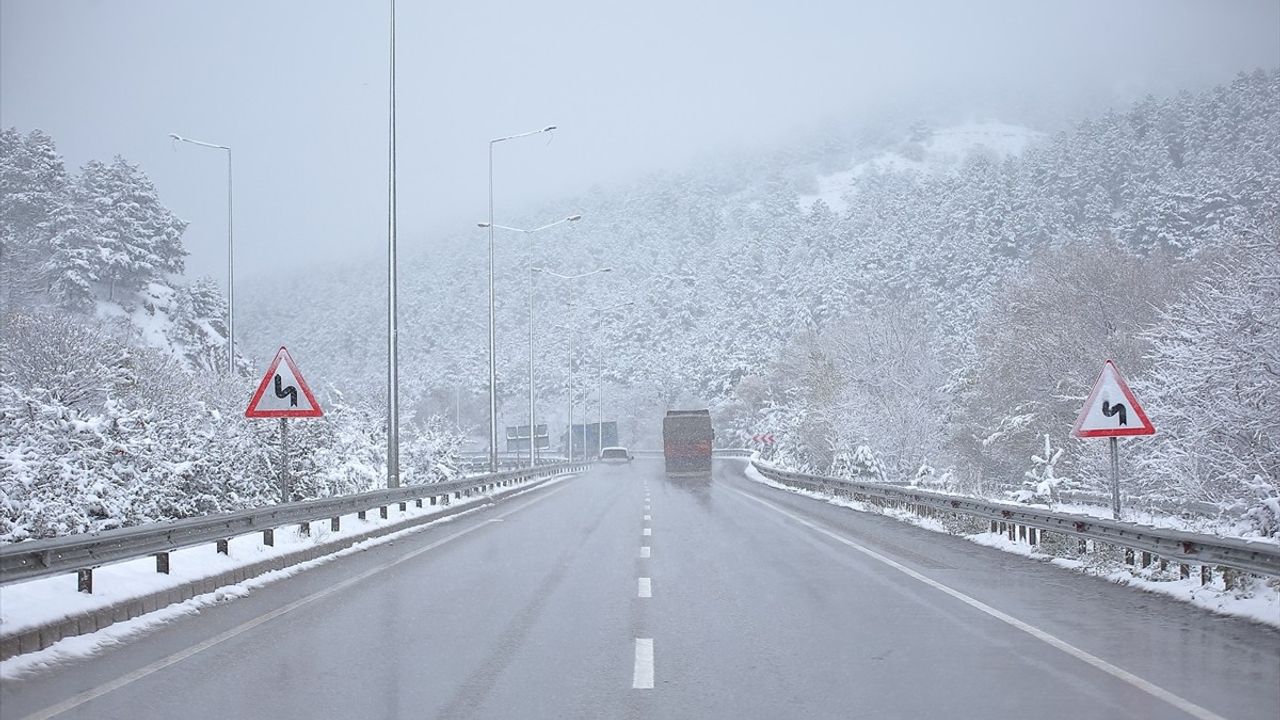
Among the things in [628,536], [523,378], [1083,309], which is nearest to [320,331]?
[523,378]

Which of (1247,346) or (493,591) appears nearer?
(493,591)

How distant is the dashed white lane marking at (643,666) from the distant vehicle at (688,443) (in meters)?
51.0

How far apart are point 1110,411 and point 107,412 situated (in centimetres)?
1406

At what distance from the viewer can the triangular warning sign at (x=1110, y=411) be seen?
45.4 ft

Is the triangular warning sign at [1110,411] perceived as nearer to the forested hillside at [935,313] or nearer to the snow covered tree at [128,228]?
the forested hillside at [935,313]

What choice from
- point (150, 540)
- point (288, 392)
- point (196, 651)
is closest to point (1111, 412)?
point (196, 651)

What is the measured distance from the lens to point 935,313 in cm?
8494

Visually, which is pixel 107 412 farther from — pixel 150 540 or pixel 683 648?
pixel 683 648

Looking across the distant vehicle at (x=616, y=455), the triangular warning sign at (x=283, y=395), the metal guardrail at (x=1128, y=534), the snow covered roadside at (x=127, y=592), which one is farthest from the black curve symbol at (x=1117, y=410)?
the distant vehicle at (x=616, y=455)

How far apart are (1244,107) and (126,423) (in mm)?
97551

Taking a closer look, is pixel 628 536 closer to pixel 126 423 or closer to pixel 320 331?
pixel 126 423

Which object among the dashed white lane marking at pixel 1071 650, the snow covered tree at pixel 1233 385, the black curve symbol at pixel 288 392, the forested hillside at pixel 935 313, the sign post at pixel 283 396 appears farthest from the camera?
the forested hillside at pixel 935 313

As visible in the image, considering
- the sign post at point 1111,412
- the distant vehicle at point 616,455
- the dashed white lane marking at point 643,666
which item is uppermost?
the sign post at point 1111,412

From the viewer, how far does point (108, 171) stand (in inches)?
2790
